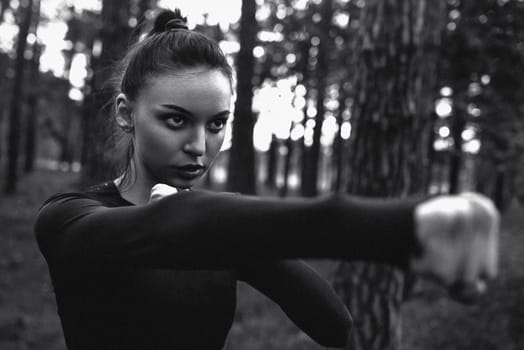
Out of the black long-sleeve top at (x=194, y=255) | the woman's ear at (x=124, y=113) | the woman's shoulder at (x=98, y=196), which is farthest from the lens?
the woman's ear at (x=124, y=113)

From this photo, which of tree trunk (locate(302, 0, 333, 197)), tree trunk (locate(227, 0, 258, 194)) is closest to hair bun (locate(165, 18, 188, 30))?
tree trunk (locate(227, 0, 258, 194))

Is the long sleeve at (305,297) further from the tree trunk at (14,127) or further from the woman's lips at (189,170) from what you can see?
the tree trunk at (14,127)

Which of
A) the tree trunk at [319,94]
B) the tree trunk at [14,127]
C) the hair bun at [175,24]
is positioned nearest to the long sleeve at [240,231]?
the hair bun at [175,24]

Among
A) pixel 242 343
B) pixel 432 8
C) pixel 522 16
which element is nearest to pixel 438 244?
pixel 432 8

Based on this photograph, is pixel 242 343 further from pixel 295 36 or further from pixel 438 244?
pixel 295 36

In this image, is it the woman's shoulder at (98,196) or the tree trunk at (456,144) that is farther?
the tree trunk at (456,144)

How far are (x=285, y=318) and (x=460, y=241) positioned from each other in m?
6.79

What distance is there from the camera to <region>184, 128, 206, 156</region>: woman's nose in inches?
61.1

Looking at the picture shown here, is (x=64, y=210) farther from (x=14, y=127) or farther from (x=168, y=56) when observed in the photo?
(x=14, y=127)

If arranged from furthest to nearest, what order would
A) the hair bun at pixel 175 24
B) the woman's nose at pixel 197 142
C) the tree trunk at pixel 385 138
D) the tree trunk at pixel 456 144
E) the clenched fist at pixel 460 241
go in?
1. the tree trunk at pixel 456 144
2. the tree trunk at pixel 385 138
3. the hair bun at pixel 175 24
4. the woman's nose at pixel 197 142
5. the clenched fist at pixel 460 241

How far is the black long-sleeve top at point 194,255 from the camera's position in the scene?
85cm

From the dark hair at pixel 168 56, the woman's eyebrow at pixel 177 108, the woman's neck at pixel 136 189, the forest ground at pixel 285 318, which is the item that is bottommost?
the forest ground at pixel 285 318

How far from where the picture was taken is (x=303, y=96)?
2103 cm

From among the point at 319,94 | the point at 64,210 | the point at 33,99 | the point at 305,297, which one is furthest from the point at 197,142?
the point at 33,99
